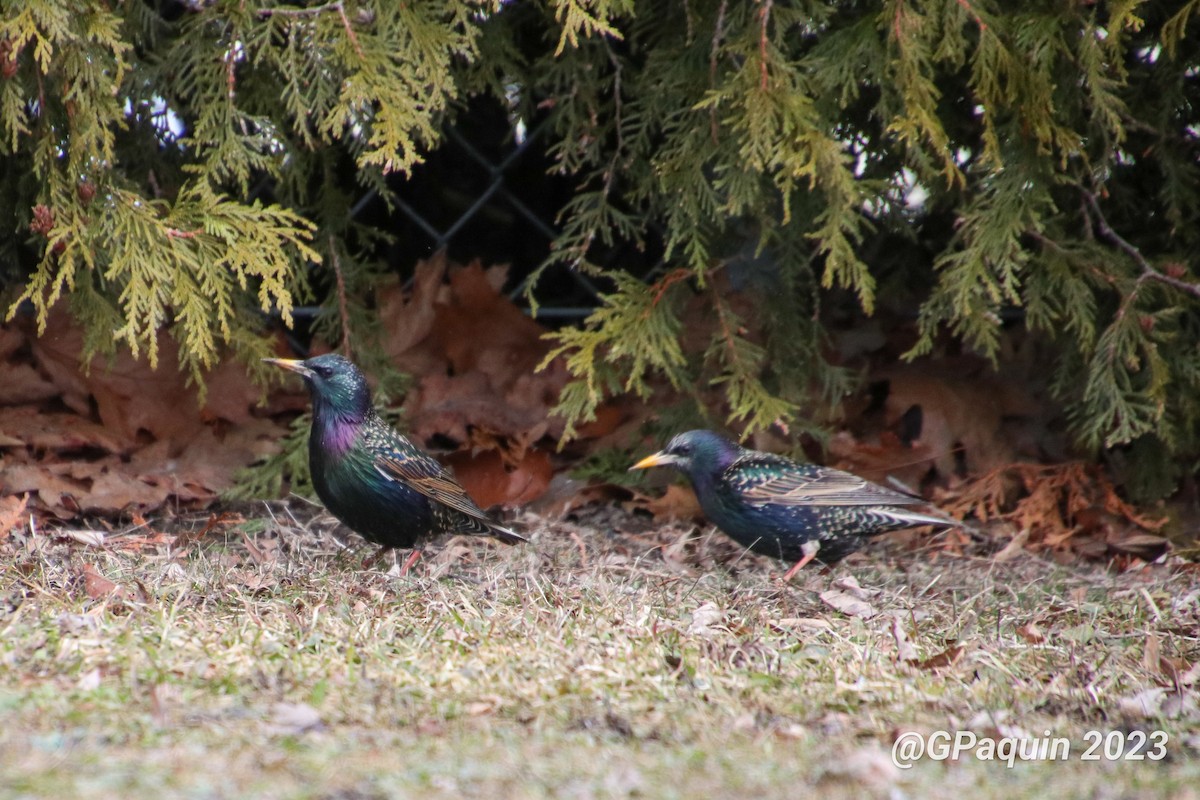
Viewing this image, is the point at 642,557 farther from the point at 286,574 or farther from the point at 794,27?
the point at 794,27

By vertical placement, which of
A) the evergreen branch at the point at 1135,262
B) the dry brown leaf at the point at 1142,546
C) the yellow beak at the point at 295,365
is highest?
the evergreen branch at the point at 1135,262

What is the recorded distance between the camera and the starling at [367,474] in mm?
4594

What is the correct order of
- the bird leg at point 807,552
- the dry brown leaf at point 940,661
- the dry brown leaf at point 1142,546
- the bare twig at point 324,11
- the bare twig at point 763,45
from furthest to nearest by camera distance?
the dry brown leaf at point 1142,546
the bird leg at point 807,552
the bare twig at point 763,45
the bare twig at point 324,11
the dry brown leaf at point 940,661

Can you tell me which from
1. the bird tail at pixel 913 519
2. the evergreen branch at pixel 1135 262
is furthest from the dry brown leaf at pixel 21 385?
the evergreen branch at pixel 1135 262

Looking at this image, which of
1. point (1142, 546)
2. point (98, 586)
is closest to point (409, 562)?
point (98, 586)

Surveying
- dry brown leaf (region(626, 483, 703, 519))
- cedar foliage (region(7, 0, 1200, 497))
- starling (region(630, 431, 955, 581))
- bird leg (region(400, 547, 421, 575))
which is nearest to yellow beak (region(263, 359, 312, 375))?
cedar foliage (region(7, 0, 1200, 497))

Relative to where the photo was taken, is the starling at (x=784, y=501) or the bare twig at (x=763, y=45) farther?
the starling at (x=784, y=501)

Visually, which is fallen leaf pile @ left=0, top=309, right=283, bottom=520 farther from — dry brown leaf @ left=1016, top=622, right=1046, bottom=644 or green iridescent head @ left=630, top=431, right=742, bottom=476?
dry brown leaf @ left=1016, top=622, right=1046, bottom=644

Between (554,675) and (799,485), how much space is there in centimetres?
192

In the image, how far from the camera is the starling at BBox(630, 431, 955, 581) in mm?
4762

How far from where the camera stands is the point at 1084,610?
4109 millimetres

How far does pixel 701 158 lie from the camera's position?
4.55m

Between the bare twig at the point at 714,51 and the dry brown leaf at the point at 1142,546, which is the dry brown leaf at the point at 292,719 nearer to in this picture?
the bare twig at the point at 714,51

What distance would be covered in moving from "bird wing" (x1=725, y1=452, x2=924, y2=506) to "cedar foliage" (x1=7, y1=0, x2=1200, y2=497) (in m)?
0.23
